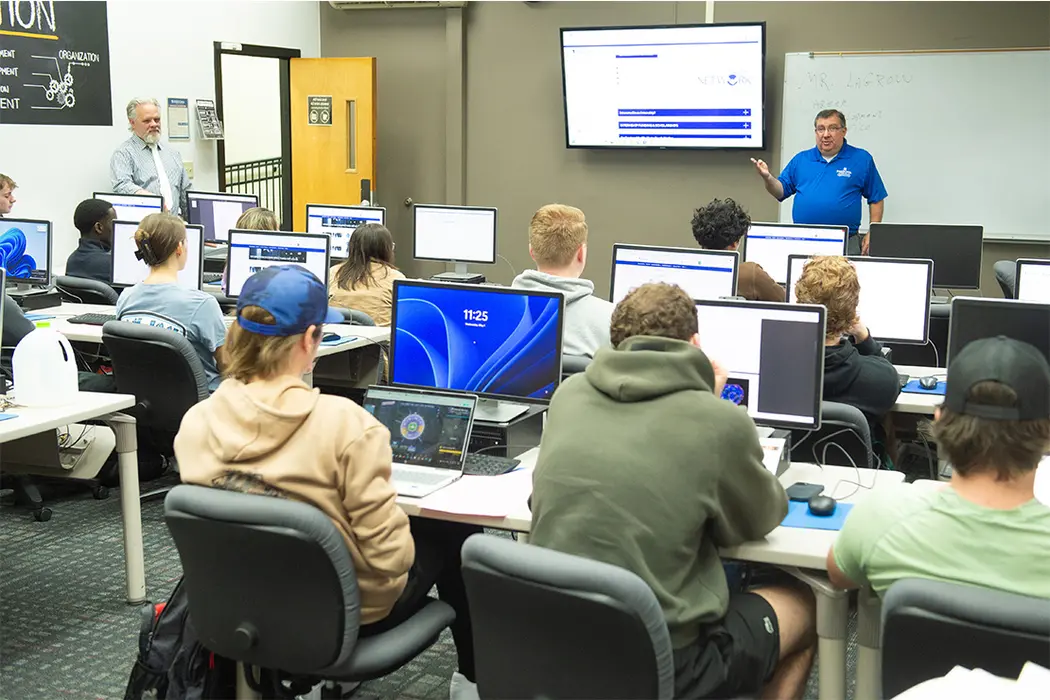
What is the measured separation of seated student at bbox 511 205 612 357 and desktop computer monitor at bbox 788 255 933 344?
3.11 ft

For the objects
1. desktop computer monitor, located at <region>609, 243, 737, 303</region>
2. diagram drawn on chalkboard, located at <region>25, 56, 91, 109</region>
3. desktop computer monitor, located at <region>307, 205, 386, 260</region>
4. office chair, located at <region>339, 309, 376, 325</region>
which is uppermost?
diagram drawn on chalkboard, located at <region>25, 56, 91, 109</region>

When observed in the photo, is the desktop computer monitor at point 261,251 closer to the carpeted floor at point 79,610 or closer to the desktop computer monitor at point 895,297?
the carpeted floor at point 79,610

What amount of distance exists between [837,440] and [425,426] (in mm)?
1236

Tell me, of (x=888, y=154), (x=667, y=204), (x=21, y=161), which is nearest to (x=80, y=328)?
(x=21, y=161)

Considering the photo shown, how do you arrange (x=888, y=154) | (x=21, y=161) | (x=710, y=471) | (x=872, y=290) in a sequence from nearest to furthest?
(x=710, y=471)
(x=872, y=290)
(x=21, y=161)
(x=888, y=154)

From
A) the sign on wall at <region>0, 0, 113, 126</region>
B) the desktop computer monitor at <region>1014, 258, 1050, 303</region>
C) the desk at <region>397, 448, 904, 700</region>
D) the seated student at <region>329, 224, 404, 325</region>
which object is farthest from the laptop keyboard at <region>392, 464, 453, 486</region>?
the sign on wall at <region>0, 0, 113, 126</region>

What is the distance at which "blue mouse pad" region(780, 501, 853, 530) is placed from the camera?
90.7 inches

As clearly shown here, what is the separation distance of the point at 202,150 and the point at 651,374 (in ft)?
22.7

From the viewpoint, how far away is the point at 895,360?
4469 millimetres

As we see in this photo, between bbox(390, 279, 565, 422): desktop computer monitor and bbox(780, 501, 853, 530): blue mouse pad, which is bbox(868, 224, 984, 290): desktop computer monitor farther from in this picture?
bbox(780, 501, 853, 530): blue mouse pad

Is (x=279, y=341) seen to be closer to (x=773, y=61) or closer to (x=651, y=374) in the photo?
(x=651, y=374)

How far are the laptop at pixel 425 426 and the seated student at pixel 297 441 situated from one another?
0.50 metres

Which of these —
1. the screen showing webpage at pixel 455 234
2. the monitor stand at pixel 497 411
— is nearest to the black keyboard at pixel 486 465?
the monitor stand at pixel 497 411

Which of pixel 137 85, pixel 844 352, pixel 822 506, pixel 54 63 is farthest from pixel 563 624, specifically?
pixel 137 85
